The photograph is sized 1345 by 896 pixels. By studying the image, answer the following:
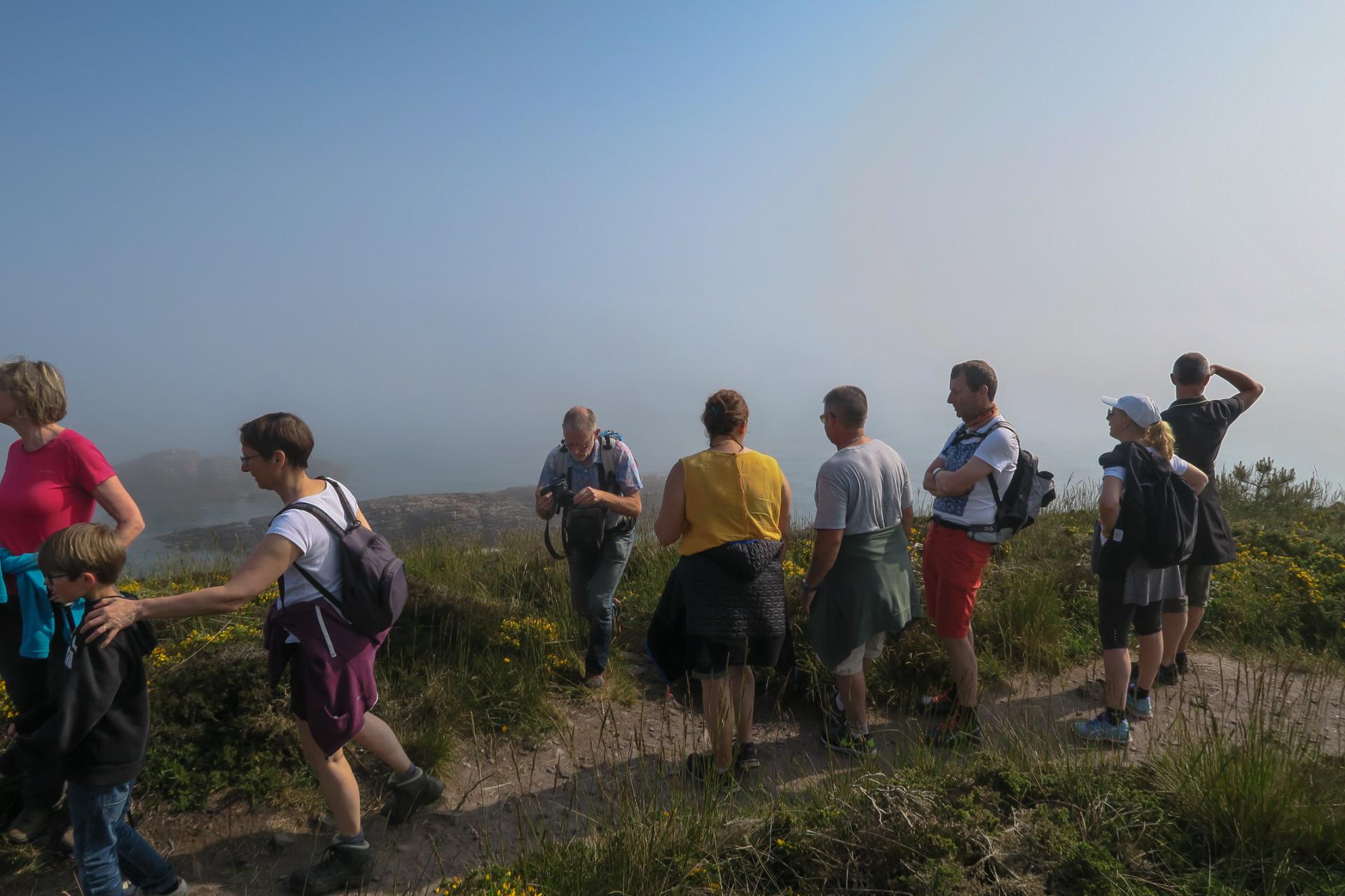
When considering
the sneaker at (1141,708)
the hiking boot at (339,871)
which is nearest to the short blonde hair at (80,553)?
the hiking boot at (339,871)

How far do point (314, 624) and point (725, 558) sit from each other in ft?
5.95

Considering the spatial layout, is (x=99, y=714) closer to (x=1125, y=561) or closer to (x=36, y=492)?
(x=36, y=492)

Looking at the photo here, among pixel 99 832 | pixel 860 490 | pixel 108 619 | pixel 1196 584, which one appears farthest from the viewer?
pixel 1196 584

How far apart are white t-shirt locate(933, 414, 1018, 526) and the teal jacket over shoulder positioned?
406 cm

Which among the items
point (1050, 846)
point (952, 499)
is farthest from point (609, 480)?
point (1050, 846)

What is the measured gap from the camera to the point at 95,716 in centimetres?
258

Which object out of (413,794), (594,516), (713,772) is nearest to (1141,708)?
(713,772)

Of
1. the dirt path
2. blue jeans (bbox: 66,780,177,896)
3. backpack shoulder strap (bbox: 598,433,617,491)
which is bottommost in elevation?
the dirt path

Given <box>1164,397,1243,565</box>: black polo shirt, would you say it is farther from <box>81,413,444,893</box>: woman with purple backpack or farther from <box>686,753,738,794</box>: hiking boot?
<box>81,413,444,893</box>: woman with purple backpack

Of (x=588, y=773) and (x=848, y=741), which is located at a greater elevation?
(x=848, y=741)

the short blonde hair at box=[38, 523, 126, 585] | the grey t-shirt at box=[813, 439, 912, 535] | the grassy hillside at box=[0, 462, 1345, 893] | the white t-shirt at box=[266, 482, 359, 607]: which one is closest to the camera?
the short blonde hair at box=[38, 523, 126, 585]

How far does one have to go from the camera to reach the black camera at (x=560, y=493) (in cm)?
461

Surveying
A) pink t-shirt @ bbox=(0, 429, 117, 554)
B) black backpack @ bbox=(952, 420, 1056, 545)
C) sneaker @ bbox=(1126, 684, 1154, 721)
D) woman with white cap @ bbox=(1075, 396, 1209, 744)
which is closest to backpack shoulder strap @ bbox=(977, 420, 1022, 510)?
black backpack @ bbox=(952, 420, 1056, 545)

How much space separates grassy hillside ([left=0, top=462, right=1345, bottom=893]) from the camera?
9.28 feet
